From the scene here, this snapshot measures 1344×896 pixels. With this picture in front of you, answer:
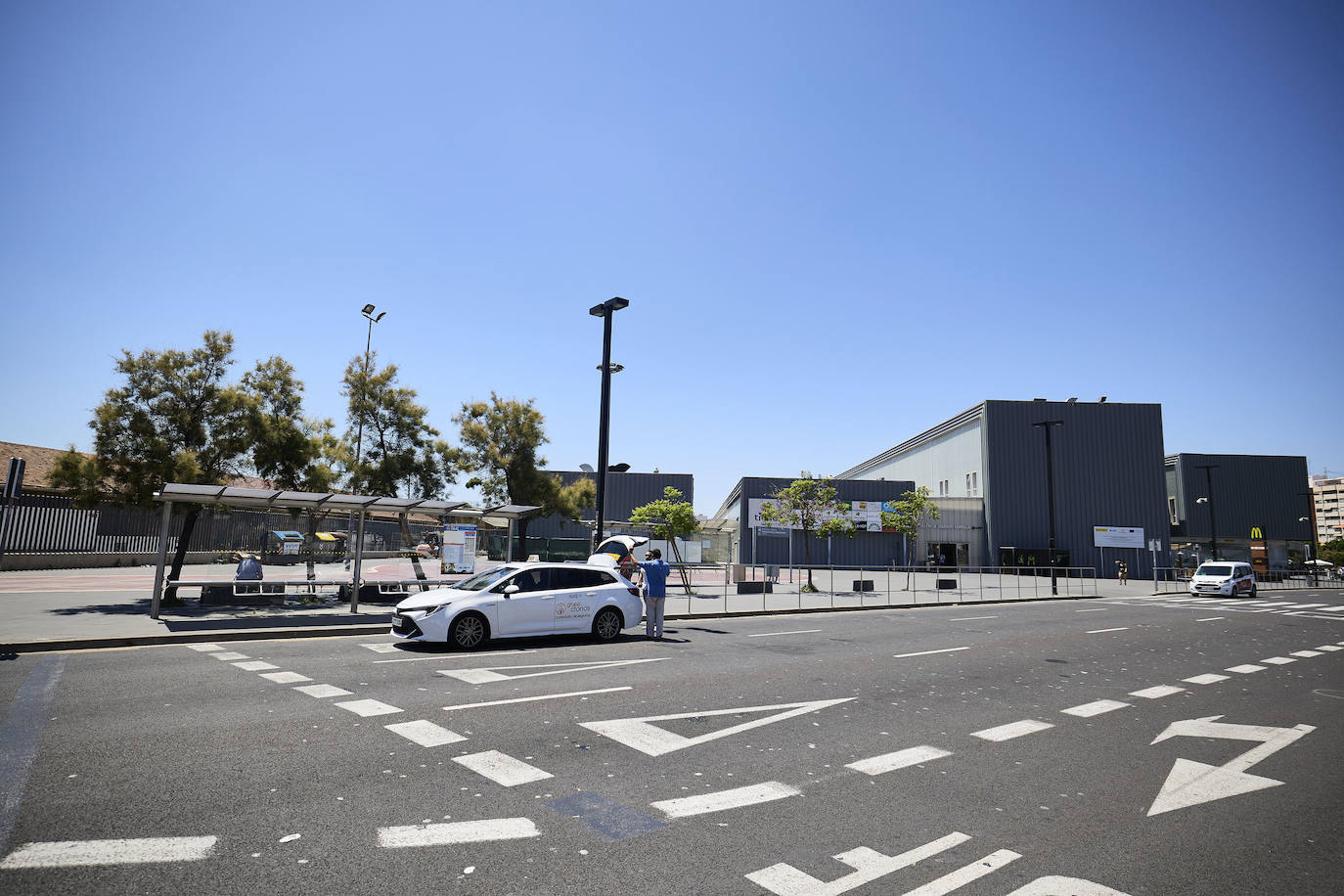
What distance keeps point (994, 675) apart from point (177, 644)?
12.7 meters

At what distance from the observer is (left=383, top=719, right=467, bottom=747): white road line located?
20.5ft

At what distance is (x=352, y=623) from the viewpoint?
14.4 meters

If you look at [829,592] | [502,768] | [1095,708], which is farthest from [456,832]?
[829,592]

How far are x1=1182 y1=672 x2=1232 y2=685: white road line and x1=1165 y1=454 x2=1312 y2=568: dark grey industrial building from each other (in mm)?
74884

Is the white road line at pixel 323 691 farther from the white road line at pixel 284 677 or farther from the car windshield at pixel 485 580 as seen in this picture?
the car windshield at pixel 485 580

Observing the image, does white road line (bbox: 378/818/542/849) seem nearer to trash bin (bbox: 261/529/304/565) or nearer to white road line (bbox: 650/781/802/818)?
white road line (bbox: 650/781/802/818)

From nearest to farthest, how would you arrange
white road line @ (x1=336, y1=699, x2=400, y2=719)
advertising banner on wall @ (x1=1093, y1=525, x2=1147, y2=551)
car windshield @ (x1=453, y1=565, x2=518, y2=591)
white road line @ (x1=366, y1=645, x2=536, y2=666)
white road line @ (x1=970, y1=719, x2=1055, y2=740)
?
white road line @ (x1=970, y1=719, x2=1055, y2=740), white road line @ (x1=336, y1=699, x2=400, y2=719), white road line @ (x1=366, y1=645, x2=536, y2=666), car windshield @ (x1=453, y1=565, x2=518, y2=591), advertising banner on wall @ (x1=1093, y1=525, x2=1147, y2=551)

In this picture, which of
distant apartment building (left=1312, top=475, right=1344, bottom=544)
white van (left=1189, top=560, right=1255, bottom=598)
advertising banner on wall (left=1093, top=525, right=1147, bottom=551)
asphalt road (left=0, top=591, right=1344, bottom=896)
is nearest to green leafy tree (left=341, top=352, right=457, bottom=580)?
asphalt road (left=0, top=591, right=1344, bottom=896)

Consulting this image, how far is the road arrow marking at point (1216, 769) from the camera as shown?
5316 millimetres

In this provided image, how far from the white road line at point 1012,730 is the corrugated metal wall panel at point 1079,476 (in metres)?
53.4

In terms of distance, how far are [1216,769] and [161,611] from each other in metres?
18.2

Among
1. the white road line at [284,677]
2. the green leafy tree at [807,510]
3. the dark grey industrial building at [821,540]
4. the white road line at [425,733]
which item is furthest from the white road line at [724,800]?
the dark grey industrial building at [821,540]

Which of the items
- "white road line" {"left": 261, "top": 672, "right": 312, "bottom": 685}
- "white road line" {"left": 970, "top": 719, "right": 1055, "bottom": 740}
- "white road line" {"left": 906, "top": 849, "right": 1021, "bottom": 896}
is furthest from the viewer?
"white road line" {"left": 261, "top": 672, "right": 312, "bottom": 685}

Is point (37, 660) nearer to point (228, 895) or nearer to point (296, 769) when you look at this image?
point (296, 769)
